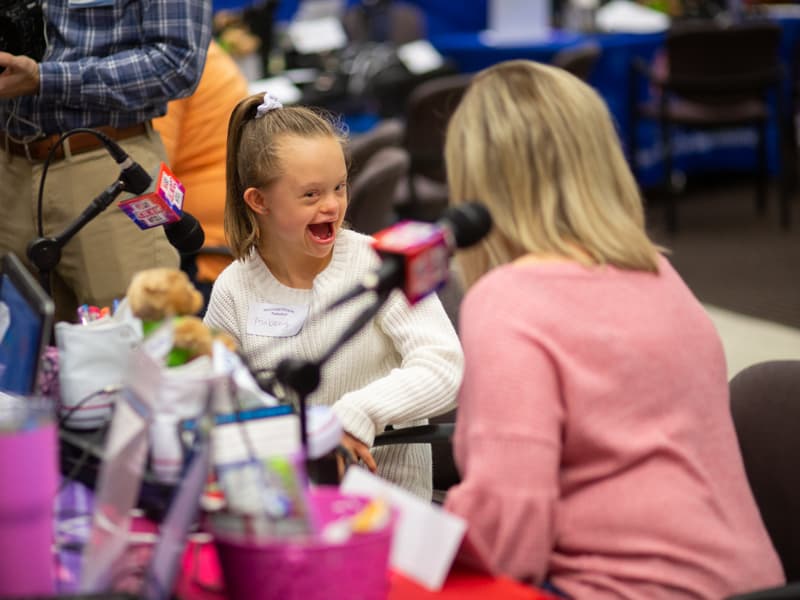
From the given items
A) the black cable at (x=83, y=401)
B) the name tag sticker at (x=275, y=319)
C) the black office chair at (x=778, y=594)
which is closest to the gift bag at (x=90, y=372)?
the black cable at (x=83, y=401)

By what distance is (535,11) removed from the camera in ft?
26.3

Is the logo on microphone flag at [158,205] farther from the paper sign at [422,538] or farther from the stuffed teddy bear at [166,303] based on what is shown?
the paper sign at [422,538]

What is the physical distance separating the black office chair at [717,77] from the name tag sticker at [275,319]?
17.0ft

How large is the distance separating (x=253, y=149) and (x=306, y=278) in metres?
0.26

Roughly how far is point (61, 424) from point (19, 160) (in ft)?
Answer: 4.66

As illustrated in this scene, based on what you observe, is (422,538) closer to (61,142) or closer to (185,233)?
(185,233)

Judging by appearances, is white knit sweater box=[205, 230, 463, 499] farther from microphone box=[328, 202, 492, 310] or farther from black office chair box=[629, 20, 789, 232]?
black office chair box=[629, 20, 789, 232]

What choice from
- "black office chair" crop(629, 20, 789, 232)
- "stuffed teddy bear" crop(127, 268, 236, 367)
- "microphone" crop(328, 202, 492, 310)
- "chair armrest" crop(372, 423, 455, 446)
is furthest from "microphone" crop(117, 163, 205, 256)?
"black office chair" crop(629, 20, 789, 232)

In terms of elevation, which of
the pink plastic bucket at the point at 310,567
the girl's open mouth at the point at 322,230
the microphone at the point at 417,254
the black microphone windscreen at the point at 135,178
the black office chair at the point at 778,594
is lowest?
the black office chair at the point at 778,594

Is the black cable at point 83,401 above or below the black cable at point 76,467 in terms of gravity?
above

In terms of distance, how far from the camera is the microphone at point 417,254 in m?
1.19

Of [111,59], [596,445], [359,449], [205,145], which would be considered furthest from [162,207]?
[205,145]

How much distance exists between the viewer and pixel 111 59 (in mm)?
2598

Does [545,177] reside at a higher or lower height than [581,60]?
higher
